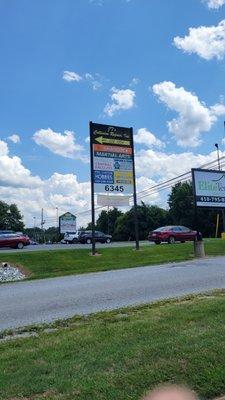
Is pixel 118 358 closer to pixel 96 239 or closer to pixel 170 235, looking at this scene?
pixel 170 235

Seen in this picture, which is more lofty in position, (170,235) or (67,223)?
(67,223)

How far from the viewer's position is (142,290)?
1280 centimetres

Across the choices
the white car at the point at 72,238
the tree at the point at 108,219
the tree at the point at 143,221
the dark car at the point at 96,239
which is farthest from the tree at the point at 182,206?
the dark car at the point at 96,239

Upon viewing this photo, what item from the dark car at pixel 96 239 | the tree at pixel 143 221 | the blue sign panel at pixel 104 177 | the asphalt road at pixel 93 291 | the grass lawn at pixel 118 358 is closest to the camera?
the grass lawn at pixel 118 358

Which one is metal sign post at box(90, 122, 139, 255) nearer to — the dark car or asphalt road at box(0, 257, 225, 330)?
asphalt road at box(0, 257, 225, 330)

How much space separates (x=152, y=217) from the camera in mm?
105312

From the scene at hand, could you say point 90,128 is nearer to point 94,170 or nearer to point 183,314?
point 94,170

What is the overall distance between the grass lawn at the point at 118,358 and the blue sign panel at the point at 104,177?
16885 millimetres

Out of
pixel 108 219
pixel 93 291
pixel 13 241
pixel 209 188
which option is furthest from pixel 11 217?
pixel 93 291

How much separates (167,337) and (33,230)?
552ft

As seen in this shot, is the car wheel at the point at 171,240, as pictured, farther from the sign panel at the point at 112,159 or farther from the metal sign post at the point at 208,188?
the sign panel at the point at 112,159

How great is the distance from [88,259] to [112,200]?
3.97m

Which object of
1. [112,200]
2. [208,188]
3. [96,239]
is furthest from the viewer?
[96,239]

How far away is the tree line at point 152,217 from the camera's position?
83.1 metres
